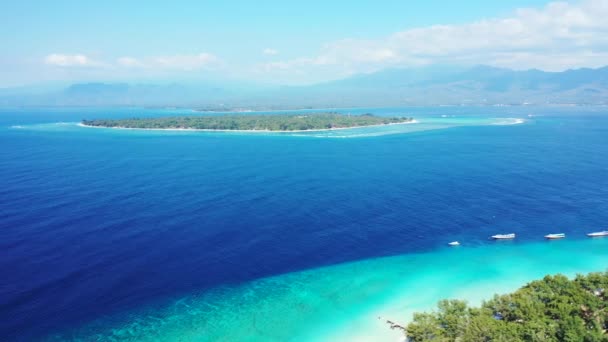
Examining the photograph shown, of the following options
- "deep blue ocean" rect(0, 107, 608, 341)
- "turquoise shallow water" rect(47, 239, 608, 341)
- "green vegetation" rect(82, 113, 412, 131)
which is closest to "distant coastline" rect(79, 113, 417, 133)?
"green vegetation" rect(82, 113, 412, 131)

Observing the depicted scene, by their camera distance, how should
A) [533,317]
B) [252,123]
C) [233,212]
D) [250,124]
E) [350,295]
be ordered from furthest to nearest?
[252,123] < [250,124] < [233,212] < [350,295] < [533,317]

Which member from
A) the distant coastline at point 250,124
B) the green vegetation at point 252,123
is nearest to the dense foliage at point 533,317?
the distant coastline at point 250,124

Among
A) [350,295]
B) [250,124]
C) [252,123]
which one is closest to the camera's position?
[350,295]

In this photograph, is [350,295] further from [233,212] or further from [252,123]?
[252,123]

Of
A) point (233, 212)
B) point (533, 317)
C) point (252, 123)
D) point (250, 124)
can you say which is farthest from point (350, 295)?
point (252, 123)

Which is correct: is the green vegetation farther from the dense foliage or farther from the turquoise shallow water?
the dense foliage

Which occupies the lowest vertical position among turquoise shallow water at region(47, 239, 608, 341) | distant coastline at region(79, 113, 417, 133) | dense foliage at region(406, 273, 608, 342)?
turquoise shallow water at region(47, 239, 608, 341)

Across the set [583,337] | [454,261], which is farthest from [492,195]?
[583,337]

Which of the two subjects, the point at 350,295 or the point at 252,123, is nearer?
the point at 350,295
